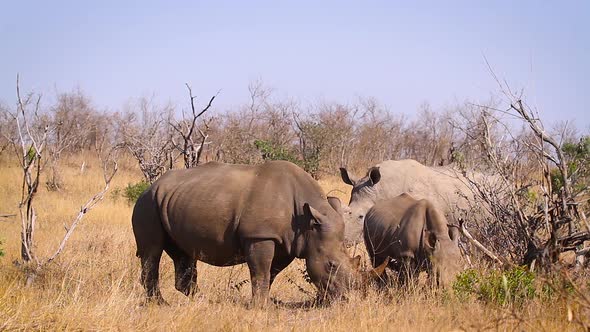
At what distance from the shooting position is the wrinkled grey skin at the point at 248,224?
755cm

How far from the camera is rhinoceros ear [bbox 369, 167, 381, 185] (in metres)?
11.9

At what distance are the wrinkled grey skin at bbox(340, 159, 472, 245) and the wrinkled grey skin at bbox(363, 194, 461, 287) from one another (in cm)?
163

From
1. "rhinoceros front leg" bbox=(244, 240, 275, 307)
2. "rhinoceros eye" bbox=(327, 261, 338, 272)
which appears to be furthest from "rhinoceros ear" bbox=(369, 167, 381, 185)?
"rhinoceros front leg" bbox=(244, 240, 275, 307)

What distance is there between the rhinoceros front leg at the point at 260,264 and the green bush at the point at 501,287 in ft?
6.06

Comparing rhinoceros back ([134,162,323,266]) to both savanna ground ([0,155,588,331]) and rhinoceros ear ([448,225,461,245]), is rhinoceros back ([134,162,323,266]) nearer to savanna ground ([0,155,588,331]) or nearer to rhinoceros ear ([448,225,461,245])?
savanna ground ([0,155,588,331])

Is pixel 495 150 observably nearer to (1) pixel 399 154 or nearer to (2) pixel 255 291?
(2) pixel 255 291

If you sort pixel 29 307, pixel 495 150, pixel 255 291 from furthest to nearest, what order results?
pixel 495 150
pixel 255 291
pixel 29 307

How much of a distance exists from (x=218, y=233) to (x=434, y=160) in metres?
31.9

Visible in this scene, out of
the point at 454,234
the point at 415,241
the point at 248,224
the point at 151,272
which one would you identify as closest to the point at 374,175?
the point at 415,241

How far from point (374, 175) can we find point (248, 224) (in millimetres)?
4729

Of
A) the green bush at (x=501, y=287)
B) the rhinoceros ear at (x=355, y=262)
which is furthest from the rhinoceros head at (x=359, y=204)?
the green bush at (x=501, y=287)

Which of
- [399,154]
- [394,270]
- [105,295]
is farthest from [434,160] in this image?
[105,295]

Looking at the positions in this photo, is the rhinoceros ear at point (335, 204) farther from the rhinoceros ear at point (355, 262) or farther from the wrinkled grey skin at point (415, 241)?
the wrinkled grey skin at point (415, 241)

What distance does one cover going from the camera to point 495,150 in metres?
8.05
